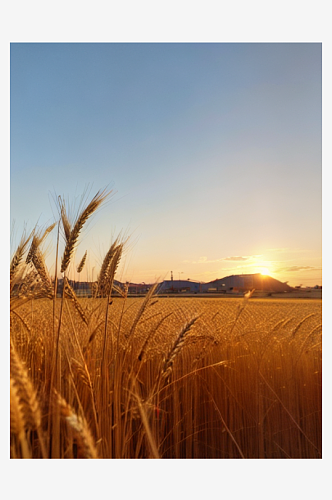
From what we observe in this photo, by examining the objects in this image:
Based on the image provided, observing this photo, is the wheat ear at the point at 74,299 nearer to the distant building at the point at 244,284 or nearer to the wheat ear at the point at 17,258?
the wheat ear at the point at 17,258

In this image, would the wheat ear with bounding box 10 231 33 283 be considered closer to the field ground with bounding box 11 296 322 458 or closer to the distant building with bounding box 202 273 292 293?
the field ground with bounding box 11 296 322 458

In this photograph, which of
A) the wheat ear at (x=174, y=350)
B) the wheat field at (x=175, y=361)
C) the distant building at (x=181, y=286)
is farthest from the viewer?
the distant building at (x=181, y=286)

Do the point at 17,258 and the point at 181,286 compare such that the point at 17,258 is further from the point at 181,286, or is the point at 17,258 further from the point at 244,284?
the point at 244,284

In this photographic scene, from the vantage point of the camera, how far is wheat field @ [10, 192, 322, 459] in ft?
4.09

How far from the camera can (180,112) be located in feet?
5.61

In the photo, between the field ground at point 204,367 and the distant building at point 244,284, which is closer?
the field ground at point 204,367

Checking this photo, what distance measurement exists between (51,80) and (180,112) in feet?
2.02

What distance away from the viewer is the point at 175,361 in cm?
151

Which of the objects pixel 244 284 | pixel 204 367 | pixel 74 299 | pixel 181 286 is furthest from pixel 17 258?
pixel 244 284

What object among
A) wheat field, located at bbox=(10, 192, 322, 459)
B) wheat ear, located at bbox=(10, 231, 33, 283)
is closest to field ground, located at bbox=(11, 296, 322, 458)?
wheat field, located at bbox=(10, 192, 322, 459)

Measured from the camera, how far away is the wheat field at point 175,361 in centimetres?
125

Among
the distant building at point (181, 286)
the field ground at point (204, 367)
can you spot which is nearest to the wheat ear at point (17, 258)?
the field ground at point (204, 367)
